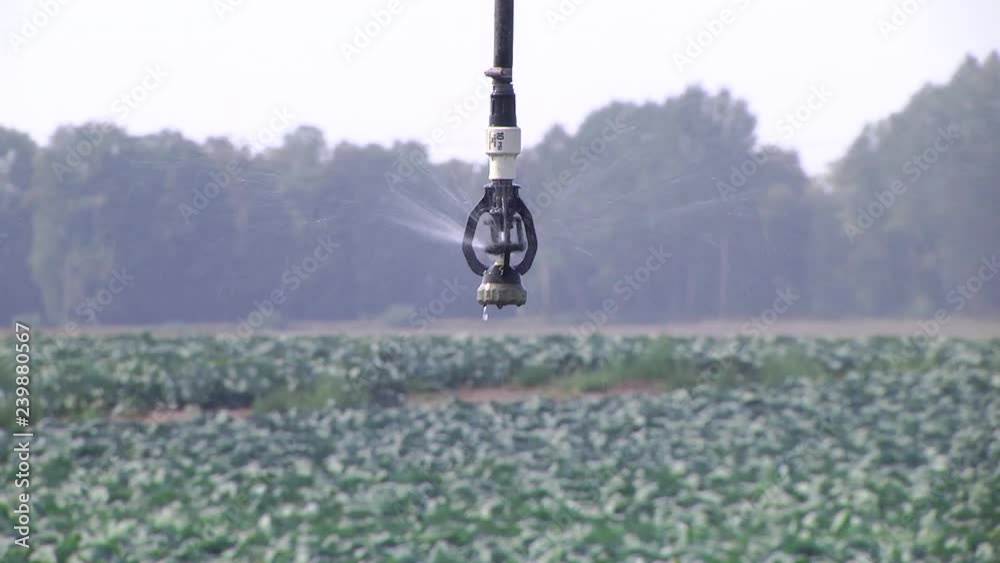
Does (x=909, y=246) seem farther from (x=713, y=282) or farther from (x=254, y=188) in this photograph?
(x=254, y=188)

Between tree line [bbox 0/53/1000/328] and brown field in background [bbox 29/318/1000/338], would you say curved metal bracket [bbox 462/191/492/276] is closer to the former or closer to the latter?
tree line [bbox 0/53/1000/328]

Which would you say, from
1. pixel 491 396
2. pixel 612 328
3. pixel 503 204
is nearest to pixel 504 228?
pixel 503 204

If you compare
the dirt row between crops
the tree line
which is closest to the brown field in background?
the tree line

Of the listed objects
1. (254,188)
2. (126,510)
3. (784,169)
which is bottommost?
(126,510)

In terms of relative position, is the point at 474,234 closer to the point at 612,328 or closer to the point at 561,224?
the point at 561,224

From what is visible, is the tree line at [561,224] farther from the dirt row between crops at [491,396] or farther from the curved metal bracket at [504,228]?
the dirt row between crops at [491,396]

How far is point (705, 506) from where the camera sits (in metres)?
11.9

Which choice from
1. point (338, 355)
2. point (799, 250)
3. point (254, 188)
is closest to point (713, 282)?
point (799, 250)

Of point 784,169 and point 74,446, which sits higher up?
point 784,169

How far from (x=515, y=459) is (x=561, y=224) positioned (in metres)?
9.81

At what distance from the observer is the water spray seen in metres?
3.54

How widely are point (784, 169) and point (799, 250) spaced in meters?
5.02

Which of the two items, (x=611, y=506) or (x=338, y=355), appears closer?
(x=611, y=506)

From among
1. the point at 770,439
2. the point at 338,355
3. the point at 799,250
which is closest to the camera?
the point at 770,439
